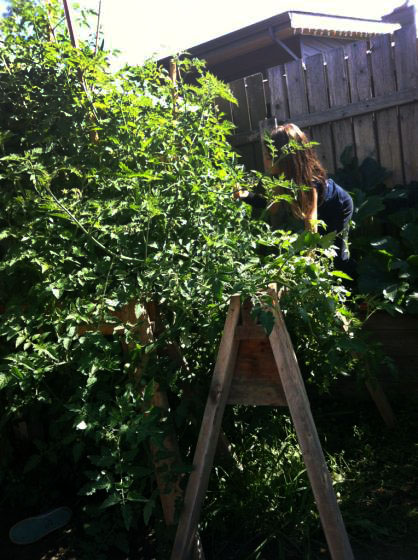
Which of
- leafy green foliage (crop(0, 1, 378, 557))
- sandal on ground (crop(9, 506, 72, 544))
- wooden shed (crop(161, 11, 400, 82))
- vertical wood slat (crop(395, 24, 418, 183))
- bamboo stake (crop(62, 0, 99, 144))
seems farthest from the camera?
wooden shed (crop(161, 11, 400, 82))

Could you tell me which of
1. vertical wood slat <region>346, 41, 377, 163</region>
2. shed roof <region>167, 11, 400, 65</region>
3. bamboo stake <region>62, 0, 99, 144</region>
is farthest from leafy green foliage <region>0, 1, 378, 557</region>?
shed roof <region>167, 11, 400, 65</region>

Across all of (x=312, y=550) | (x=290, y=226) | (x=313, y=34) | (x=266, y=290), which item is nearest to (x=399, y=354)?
(x=290, y=226)

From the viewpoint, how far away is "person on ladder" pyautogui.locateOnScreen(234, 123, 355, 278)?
9.96 ft

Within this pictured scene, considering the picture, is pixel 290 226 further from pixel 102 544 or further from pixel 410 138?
pixel 102 544

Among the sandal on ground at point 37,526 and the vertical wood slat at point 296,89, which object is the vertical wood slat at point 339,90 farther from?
the sandal on ground at point 37,526

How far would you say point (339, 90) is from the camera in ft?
14.9

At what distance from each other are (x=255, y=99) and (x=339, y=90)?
0.73 m

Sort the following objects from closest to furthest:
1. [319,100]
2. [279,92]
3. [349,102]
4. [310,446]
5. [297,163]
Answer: [310,446] → [297,163] → [349,102] → [319,100] → [279,92]

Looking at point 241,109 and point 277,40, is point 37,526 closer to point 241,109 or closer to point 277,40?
point 241,109

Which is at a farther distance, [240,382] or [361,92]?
[361,92]

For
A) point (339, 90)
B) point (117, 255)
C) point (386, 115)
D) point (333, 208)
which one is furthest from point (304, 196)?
point (339, 90)

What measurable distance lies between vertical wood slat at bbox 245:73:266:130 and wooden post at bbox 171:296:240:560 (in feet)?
10.1

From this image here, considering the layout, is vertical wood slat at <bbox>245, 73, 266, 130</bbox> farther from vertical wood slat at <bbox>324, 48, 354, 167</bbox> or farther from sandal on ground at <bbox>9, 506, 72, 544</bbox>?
sandal on ground at <bbox>9, 506, 72, 544</bbox>

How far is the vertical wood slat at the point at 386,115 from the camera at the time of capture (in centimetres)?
432
